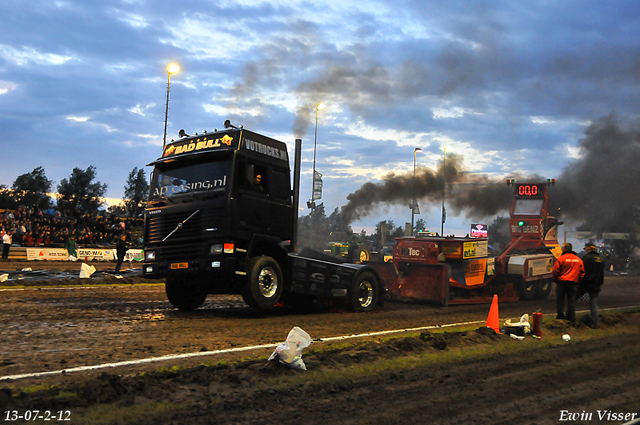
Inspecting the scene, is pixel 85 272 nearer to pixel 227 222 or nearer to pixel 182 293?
pixel 182 293

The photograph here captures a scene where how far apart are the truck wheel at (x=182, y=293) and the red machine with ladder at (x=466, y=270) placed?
18.4ft

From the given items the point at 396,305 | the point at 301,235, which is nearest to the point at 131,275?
the point at 301,235

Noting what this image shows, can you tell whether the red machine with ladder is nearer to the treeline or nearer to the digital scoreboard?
the digital scoreboard

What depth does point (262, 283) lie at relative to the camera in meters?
9.86

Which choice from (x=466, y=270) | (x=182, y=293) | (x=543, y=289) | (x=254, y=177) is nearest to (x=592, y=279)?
(x=466, y=270)

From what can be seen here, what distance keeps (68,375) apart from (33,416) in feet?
4.42

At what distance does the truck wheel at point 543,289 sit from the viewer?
1738 cm

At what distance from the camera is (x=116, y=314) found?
Answer: 971 centimetres

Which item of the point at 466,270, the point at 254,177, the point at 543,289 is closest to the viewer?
the point at 254,177

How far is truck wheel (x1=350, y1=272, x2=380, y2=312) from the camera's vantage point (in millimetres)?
11977

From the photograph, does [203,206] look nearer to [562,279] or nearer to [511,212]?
[562,279]

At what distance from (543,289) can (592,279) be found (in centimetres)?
735

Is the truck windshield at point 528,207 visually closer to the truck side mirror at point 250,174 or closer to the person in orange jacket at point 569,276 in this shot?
the person in orange jacket at point 569,276

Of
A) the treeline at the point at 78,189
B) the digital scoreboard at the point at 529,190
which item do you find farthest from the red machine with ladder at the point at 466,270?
the treeline at the point at 78,189
